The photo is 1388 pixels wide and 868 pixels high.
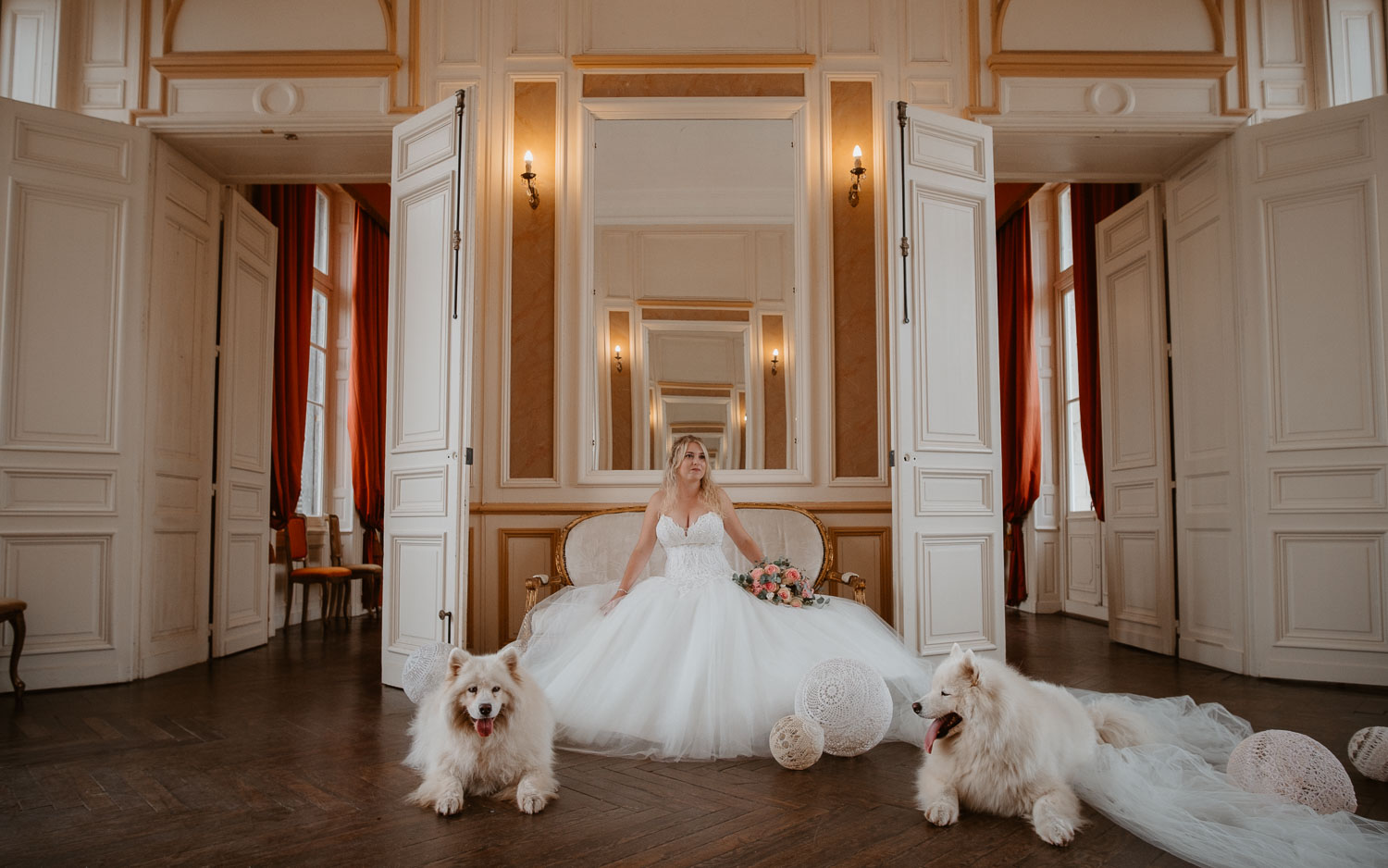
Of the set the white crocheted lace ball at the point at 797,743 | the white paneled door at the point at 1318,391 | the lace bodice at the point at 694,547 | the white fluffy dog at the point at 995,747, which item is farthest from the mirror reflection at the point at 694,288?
the white fluffy dog at the point at 995,747

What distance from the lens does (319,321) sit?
344 inches

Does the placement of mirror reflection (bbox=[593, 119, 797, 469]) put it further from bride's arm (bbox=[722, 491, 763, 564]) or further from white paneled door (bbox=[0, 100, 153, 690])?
white paneled door (bbox=[0, 100, 153, 690])

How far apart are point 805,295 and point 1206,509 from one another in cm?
275

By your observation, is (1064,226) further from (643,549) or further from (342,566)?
(342,566)

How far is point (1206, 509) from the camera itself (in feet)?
17.9

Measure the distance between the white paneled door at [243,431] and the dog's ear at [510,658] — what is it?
4.04m

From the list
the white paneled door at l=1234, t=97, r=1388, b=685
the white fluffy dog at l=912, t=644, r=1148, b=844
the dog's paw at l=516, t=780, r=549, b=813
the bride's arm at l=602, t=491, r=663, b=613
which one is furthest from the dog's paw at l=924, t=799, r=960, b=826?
the white paneled door at l=1234, t=97, r=1388, b=685

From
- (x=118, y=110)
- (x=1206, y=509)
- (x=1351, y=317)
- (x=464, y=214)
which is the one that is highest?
(x=118, y=110)

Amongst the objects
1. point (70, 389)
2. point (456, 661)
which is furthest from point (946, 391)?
point (70, 389)

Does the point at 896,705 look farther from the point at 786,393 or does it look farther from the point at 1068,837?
the point at 786,393

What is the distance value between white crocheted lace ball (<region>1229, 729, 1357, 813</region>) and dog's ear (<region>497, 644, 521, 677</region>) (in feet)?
6.88

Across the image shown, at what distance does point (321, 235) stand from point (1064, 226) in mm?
7235

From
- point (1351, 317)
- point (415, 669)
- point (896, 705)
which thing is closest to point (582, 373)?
point (415, 669)

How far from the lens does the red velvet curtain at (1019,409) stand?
8.68m
